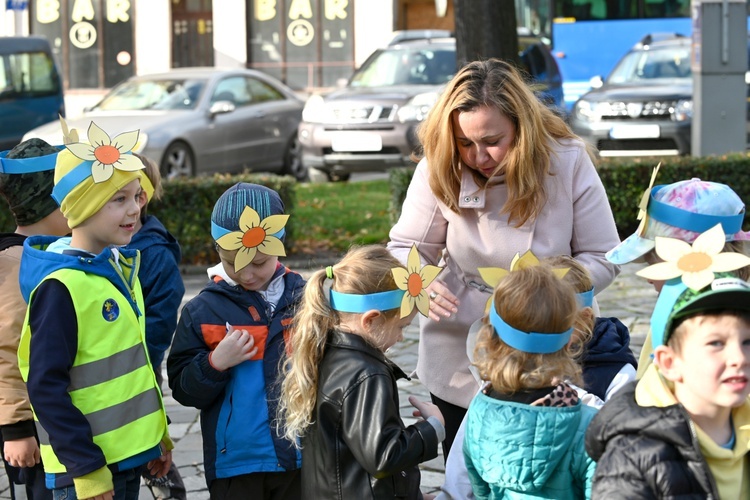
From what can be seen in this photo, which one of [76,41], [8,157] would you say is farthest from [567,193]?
[76,41]

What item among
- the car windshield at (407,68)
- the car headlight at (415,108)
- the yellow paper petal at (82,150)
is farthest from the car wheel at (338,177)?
the yellow paper petal at (82,150)

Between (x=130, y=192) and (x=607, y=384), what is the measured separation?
5.33 feet

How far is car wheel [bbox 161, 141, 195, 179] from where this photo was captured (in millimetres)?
13148

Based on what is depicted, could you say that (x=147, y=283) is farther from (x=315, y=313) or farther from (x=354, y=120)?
(x=354, y=120)

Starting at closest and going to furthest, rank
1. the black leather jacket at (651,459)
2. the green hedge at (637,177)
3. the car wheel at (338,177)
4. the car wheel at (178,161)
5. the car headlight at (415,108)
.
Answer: the black leather jacket at (651,459)
the green hedge at (637,177)
the car wheel at (178,161)
the car headlight at (415,108)
the car wheel at (338,177)

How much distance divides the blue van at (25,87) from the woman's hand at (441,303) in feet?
42.0

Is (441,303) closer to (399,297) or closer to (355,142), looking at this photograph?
(399,297)

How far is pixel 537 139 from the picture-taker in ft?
11.8

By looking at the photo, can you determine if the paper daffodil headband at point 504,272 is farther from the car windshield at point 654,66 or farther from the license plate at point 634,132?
the car windshield at point 654,66

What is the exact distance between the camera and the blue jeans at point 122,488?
3.34 m

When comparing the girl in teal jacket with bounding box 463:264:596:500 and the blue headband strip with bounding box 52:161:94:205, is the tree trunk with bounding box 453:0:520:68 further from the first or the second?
the girl in teal jacket with bounding box 463:264:596:500

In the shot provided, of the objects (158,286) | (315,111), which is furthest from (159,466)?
(315,111)

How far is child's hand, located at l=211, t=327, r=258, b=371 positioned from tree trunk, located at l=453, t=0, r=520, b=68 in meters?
6.65

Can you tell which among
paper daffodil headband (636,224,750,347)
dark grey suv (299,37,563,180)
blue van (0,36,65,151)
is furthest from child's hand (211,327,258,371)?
blue van (0,36,65,151)
